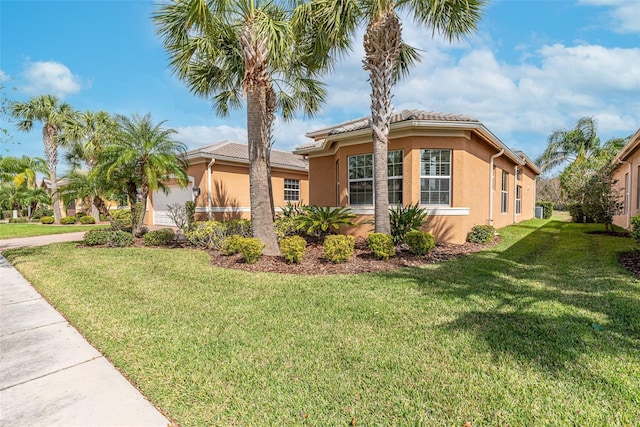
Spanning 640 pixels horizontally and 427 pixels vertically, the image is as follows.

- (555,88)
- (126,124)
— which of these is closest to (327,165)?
(126,124)

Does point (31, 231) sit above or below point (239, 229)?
below

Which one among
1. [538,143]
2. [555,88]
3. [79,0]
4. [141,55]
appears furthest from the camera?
[538,143]

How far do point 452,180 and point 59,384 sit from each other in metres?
10.9

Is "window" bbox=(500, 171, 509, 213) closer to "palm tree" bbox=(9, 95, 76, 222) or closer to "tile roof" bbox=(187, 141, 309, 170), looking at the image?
"tile roof" bbox=(187, 141, 309, 170)

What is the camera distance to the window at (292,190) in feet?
67.7

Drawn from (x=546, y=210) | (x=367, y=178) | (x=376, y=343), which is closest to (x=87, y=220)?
(x=367, y=178)

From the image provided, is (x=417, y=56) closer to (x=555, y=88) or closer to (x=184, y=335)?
(x=184, y=335)

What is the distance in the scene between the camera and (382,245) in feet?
26.4

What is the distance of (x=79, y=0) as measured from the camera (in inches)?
364

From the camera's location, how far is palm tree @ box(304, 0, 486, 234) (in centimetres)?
827

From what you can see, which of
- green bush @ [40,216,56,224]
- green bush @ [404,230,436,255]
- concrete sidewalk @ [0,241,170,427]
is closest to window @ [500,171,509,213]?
green bush @ [404,230,436,255]

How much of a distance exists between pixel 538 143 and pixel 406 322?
3538 centimetres

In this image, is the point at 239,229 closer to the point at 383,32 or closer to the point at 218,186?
the point at 218,186

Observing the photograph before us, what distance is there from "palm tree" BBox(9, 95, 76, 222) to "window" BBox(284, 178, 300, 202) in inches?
674
